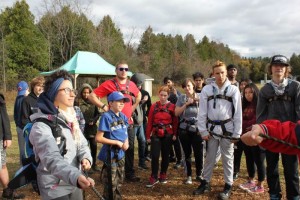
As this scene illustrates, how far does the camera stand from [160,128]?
5.65 metres

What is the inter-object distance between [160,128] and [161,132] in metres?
0.08

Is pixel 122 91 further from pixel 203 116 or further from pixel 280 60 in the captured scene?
pixel 280 60

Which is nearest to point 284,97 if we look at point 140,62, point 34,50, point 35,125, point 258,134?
point 258,134

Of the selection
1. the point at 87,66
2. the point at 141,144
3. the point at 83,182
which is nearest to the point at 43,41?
the point at 87,66

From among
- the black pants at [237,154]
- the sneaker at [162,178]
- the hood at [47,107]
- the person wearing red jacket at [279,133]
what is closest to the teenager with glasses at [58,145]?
the hood at [47,107]

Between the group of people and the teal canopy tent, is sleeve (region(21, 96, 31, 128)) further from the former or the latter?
the teal canopy tent

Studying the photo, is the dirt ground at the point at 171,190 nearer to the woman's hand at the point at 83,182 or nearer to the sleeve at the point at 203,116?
the sleeve at the point at 203,116

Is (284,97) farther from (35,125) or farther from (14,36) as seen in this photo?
(14,36)

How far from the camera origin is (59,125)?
2.56m

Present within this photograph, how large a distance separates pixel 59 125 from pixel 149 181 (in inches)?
144

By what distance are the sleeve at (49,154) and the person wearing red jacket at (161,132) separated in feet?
11.1

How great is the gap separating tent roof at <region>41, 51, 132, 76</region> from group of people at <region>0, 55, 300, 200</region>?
22.6 feet

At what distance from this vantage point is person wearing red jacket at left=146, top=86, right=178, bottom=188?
5656 mm

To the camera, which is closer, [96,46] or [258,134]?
[258,134]
